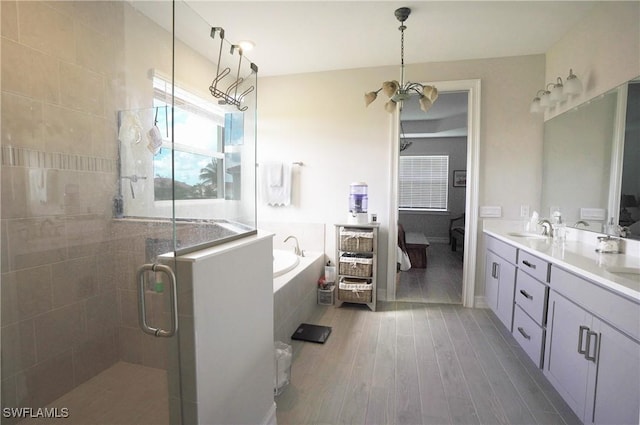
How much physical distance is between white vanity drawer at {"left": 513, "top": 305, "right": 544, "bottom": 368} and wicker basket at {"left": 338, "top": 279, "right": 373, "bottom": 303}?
4.20 feet

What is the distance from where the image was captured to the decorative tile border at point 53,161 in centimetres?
144

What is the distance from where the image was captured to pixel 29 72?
151 centimetres

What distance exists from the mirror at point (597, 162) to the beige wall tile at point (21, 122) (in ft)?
11.1

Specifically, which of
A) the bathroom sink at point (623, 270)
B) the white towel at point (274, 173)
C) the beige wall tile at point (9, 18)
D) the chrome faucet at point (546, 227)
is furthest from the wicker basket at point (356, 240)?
the beige wall tile at point (9, 18)

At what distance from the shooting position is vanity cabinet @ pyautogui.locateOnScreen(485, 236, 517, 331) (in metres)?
2.43

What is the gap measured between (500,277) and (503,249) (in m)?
0.25

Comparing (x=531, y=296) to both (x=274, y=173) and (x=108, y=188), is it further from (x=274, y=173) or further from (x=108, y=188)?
(x=108, y=188)

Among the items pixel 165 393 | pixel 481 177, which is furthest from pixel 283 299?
pixel 481 177

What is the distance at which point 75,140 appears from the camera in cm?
172

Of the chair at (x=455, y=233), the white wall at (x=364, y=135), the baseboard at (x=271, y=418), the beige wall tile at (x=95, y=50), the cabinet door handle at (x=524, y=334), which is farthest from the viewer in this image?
the chair at (x=455, y=233)

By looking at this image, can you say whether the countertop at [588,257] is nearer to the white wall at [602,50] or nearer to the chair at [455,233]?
the white wall at [602,50]

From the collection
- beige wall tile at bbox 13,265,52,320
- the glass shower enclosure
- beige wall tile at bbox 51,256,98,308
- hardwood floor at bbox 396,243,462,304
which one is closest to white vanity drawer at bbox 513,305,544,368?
hardwood floor at bbox 396,243,462,304

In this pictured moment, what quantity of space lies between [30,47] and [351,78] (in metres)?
2.68

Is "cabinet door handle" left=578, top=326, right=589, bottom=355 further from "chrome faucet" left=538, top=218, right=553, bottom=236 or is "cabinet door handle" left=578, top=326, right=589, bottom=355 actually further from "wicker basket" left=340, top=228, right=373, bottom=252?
"wicker basket" left=340, top=228, right=373, bottom=252
